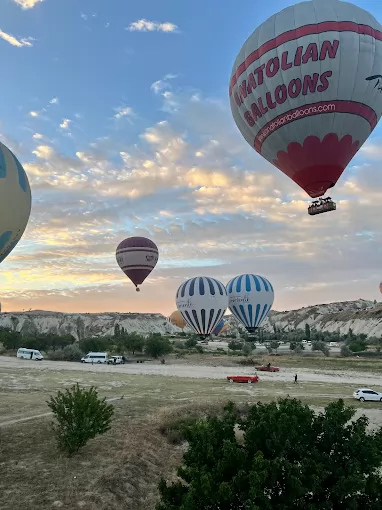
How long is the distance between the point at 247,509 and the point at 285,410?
210 cm

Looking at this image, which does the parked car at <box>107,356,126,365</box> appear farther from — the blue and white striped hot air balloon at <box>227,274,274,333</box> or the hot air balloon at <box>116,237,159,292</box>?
the blue and white striped hot air balloon at <box>227,274,274,333</box>

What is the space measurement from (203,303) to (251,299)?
1036cm

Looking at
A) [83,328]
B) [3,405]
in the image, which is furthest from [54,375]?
[83,328]

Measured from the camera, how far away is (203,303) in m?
60.7

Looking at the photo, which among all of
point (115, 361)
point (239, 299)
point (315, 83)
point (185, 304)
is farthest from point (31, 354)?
point (315, 83)

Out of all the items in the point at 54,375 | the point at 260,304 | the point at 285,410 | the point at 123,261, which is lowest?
the point at 54,375

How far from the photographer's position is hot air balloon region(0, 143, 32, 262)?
49.9 ft

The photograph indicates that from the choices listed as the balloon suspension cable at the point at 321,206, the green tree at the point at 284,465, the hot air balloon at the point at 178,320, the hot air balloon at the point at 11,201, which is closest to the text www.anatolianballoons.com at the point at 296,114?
the balloon suspension cable at the point at 321,206

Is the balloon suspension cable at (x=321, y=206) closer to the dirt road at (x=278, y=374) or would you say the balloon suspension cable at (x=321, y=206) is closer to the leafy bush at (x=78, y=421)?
the leafy bush at (x=78, y=421)

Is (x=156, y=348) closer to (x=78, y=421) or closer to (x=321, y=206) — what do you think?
(x=321, y=206)

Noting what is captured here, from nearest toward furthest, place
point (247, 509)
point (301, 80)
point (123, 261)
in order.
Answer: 1. point (247, 509)
2. point (301, 80)
3. point (123, 261)

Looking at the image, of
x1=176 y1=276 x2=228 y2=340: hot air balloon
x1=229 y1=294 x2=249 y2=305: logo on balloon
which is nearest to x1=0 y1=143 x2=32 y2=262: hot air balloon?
x1=176 y1=276 x2=228 y2=340: hot air balloon

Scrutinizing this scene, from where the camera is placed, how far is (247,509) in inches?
286

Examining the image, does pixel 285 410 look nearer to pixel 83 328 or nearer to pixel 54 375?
pixel 54 375
